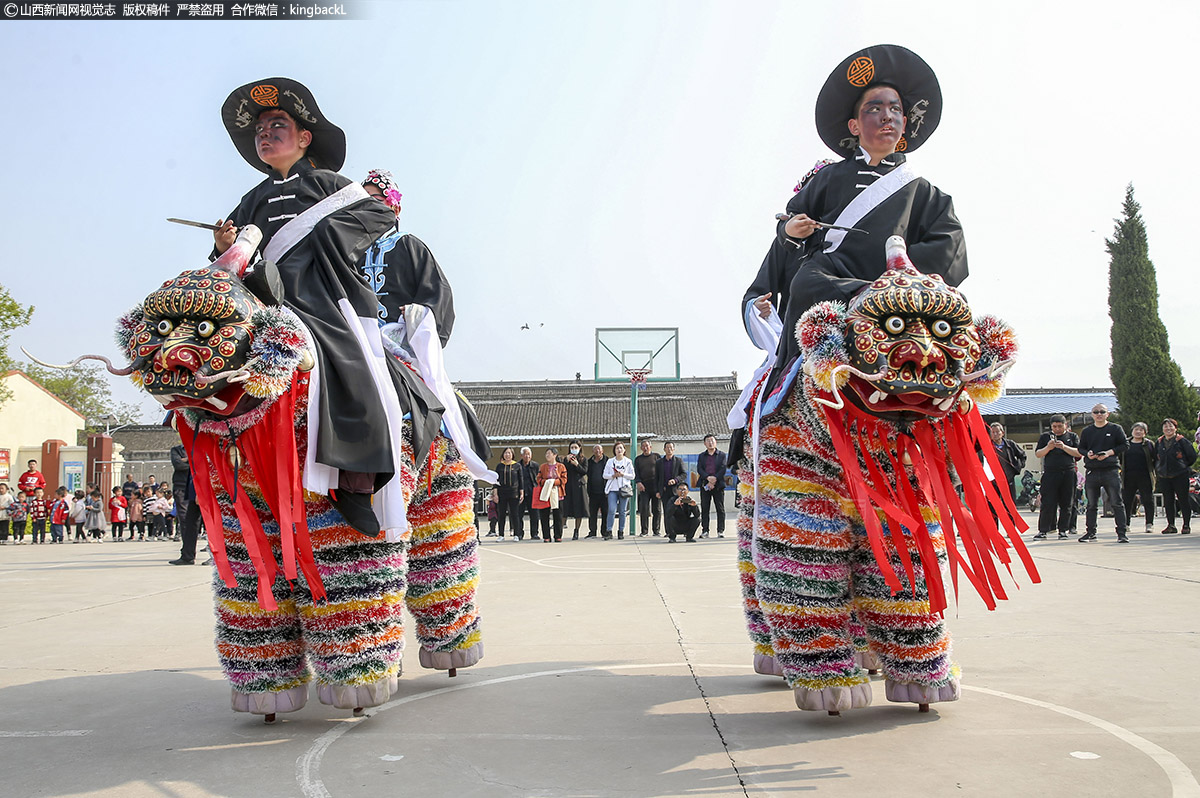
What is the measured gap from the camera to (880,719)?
3.17 meters

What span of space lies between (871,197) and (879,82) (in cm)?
57

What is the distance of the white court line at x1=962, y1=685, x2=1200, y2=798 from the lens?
238 cm

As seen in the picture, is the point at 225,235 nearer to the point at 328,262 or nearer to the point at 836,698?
the point at 328,262

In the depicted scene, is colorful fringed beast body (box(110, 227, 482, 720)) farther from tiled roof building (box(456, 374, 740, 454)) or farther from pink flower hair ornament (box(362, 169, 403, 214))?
tiled roof building (box(456, 374, 740, 454))

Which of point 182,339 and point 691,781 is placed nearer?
point 691,781

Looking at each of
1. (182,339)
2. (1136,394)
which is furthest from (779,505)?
(1136,394)

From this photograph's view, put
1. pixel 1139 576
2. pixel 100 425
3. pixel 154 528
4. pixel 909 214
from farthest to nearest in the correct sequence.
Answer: pixel 100 425
pixel 154 528
pixel 1139 576
pixel 909 214

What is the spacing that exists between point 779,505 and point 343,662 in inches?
62.1

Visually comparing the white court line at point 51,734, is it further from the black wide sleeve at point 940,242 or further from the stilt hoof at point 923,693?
the black wide sleeve at point 940,242

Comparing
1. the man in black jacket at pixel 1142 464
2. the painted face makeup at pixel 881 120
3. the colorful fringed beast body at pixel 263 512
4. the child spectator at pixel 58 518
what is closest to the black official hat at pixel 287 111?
the colorful fringed beast body at pixel 263 512

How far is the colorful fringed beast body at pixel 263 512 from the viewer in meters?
2.85

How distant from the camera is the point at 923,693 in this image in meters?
3.11

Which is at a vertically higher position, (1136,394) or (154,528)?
(1136,394)

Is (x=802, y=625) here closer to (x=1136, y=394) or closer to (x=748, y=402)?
(x=748, y=402)
